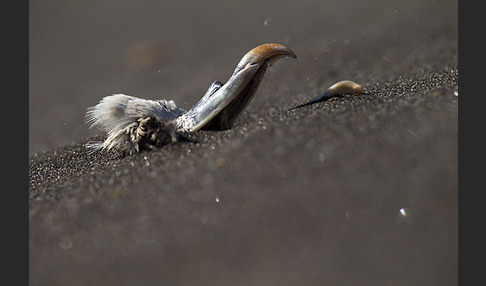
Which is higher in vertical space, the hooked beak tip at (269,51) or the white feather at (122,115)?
the hooked beak tip at (269,51)

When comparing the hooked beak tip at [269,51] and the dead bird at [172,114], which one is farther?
the hooked beak tip at [269,51]

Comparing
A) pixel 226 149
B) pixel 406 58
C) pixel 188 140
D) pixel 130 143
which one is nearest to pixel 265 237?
pixel 226 149

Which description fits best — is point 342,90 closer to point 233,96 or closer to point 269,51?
point 269,51

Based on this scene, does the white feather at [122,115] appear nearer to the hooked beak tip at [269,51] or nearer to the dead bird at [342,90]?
the hooked beak tip at [269,51]

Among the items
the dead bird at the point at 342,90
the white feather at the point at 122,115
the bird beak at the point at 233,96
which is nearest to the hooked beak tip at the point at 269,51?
the bird beak at the point at 233,96

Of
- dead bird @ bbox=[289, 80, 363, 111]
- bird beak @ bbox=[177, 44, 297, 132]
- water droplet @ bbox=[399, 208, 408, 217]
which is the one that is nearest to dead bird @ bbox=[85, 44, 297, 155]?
bird beak @ bbox=[177, 44, 297, 132]

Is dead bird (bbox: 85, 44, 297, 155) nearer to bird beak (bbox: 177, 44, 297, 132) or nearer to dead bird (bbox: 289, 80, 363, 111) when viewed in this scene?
bird beak (bbox: 177, 44, 297, 132)

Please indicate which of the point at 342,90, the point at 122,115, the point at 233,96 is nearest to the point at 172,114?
the point at 122,115

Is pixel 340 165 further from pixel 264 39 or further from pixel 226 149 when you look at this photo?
pixel 264 39
